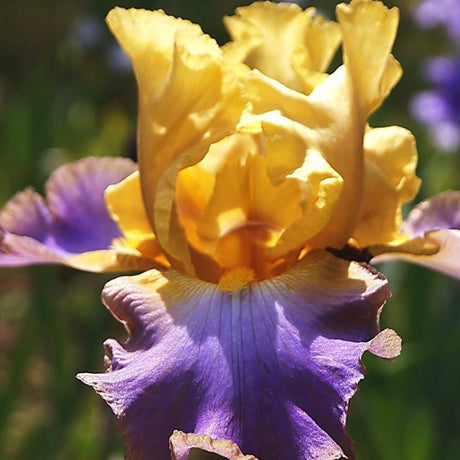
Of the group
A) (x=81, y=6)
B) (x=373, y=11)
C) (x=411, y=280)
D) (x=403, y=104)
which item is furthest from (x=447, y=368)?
(x=81, y=6)

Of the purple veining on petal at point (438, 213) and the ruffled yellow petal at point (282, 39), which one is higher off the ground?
the ruffled yellow petal at point (282, 39)

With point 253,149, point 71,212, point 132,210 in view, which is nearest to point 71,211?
point 71,212

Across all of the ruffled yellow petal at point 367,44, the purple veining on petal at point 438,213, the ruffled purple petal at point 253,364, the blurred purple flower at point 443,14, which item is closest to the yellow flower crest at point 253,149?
the ruffled yellow petal at point 367,44

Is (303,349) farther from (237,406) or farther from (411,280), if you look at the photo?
(411,280)

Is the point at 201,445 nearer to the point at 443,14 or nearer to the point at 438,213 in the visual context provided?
the point at 438,213

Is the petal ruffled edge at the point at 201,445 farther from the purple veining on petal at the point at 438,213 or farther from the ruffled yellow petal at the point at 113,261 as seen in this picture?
the purple veining on petal at the point at 438,213

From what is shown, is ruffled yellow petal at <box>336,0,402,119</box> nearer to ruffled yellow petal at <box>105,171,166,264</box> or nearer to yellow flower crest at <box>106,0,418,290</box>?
yellow flower crest at <box>106,0,418,290</box>

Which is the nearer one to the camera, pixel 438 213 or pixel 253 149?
pixel 253 149
